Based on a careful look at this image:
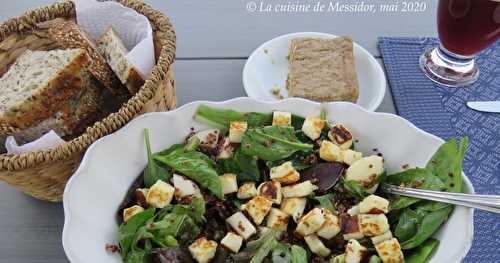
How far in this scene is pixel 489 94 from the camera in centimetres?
161

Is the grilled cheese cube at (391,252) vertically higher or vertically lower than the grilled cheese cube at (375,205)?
lower

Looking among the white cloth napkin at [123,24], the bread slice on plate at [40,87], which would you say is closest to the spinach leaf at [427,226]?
the white cloth napkin at [123,24]

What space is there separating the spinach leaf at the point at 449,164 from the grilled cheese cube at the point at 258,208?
37 cm

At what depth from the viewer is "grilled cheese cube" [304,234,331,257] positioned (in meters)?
1.06

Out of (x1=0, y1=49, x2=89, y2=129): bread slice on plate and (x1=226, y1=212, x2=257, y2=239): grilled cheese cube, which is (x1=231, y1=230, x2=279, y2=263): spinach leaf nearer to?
(x1=226, y1=212, x2=257, y2=239): grilled cheese cube

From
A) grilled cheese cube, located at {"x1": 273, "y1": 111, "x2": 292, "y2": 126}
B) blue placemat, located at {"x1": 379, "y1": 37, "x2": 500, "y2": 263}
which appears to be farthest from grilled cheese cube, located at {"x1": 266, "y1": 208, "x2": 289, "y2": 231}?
blue placemat, located at {"x1": 379, "y1": 37, "x2": 500, "y2": 263}

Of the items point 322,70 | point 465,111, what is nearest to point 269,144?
point 322,70

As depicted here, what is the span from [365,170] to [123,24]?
2.58 ft

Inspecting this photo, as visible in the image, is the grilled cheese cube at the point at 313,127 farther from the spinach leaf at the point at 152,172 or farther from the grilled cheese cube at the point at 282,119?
the spinach leaf at the point at 152,172

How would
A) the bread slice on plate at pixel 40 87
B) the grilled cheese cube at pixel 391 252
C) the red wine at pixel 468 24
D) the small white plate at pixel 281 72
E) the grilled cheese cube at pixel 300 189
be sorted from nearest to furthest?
the grilled cheese cube at pixel 391 252
the grilled cheese cube at pixel 300 189
the bread slice on plate at pixel 40 87
the red wine at pixel 468 24
the small white plate at pixel 281 72

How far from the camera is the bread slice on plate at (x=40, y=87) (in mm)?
1246

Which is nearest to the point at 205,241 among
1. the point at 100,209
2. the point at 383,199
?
the point at 100,209

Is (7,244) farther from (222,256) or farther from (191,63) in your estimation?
(191,63)

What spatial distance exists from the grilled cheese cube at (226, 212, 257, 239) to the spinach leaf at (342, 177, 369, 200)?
0.23m
